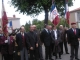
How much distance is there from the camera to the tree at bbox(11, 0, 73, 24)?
101 feet

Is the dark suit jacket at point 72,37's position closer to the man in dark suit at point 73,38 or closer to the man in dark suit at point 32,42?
the man in dark suit at point 73,38

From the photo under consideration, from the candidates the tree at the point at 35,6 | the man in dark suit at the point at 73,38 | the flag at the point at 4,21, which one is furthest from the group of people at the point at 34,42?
the tree at the point at 35,6

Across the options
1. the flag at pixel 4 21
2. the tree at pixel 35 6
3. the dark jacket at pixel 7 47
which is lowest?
the dark jacket at pixel 7 47

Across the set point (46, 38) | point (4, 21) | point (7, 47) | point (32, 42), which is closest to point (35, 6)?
point (46, 38)

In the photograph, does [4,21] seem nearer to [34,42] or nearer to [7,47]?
[7,47]

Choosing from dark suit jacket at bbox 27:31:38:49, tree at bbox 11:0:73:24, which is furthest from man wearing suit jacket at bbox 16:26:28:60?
tree at bbox 11:0:73:24

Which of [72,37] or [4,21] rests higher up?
[4,21]

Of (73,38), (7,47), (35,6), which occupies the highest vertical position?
(35,6)

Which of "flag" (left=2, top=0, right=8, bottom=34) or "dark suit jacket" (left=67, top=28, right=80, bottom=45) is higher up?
"flag" (left=2, top=0, right=8, bottom=34)

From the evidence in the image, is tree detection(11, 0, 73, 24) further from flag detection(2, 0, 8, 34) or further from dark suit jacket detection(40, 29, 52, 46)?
flag detection(2, 0, 8, 34)

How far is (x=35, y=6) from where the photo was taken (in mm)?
33031

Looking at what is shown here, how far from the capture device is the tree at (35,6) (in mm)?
30747

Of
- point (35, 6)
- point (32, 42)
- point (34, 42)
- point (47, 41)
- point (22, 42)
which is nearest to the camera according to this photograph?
point (22, 42)

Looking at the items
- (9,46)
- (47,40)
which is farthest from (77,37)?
(9,46)
